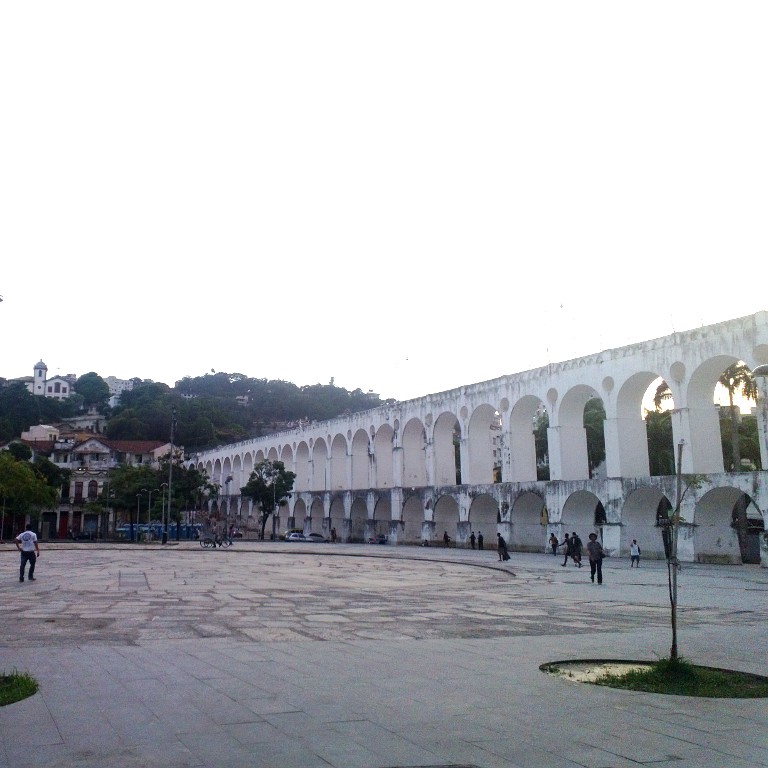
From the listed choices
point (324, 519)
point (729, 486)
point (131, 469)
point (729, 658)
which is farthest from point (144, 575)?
point (131, 469)

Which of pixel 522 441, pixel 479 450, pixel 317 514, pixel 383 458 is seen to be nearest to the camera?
pixel 522 441

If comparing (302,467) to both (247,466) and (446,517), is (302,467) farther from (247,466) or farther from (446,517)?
(446,517)

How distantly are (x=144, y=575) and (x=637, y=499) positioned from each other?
20.5m

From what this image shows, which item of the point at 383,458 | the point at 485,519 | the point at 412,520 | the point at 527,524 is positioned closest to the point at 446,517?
the point at 412,520

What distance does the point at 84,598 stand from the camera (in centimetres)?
1451

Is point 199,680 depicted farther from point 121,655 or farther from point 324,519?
point 324,519

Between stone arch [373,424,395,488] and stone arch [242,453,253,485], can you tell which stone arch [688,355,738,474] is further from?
stone arch [242,453,253,485]

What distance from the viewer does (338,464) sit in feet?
193

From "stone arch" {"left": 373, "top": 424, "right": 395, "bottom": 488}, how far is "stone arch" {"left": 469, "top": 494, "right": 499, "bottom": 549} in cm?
1177

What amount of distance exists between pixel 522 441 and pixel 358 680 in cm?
3401

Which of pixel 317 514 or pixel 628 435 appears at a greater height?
pixel 628 435

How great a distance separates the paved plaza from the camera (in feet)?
16.2

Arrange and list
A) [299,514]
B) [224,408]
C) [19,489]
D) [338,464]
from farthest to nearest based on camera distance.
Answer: [224,408] < [299,514] < [338,464] < [19,489]

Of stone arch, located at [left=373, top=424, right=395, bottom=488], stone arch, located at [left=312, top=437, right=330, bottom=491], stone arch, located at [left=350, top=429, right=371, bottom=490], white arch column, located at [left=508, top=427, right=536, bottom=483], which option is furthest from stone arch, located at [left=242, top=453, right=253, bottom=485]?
white arch column, located at [left=508, top=427, right=536, bottom=483]
